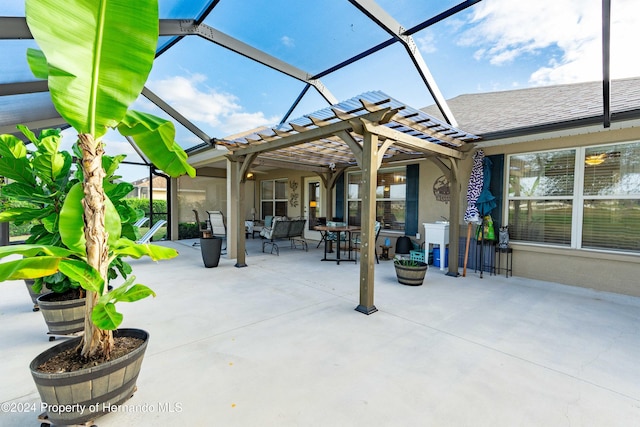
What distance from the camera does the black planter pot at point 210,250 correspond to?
6.05 m

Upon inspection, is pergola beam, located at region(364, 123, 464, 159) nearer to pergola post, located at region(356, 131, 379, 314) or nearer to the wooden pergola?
the wooden pergola

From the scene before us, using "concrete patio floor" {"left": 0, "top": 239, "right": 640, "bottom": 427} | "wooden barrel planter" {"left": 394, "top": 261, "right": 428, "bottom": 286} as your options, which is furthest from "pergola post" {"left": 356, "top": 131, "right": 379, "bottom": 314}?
"wooden barrel planter" {"left": 394, "top": 261, "right": 428, "bottom": 286}

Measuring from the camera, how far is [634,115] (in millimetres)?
3797

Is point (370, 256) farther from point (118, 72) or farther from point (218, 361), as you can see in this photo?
point (118, 72)

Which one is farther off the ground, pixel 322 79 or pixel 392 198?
pixel 322 79

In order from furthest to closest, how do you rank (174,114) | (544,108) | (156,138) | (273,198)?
(273,198) → (174,114) → (544,108) → (156,138)

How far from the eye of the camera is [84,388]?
159cm

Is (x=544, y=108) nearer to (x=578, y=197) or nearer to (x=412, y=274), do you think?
(x=578, y=197)

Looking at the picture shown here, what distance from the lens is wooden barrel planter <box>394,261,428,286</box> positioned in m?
4.69

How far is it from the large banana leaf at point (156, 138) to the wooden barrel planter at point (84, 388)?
4.21 ft

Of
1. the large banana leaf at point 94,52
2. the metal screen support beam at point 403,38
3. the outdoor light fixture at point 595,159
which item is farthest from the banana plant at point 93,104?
the outdoor light fixture at point 595,159

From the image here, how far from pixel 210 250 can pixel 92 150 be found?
470 cm

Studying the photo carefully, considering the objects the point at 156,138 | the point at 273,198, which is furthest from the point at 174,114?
the point at 156,138

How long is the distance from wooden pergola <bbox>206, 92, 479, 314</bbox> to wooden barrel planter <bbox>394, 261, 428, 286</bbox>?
124 cm
